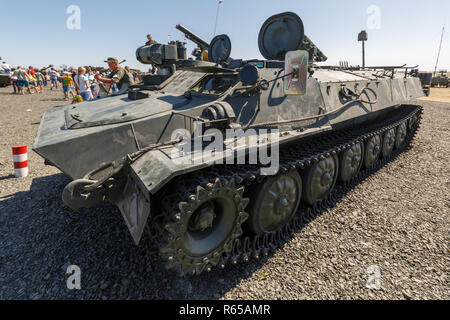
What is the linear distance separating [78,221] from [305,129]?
3.82m

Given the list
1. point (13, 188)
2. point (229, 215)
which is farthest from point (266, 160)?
point (13, 188)

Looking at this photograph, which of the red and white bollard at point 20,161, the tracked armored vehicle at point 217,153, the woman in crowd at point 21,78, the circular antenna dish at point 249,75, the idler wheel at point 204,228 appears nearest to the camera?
the idler wheel at point 204,228

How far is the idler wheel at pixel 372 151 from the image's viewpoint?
6.25 metres

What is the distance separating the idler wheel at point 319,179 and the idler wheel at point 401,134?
3.85 metres

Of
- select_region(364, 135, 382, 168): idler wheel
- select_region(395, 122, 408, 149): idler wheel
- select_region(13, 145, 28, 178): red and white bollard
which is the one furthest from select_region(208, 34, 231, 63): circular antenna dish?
select_region(395, 122, 408, 149): idler wheel

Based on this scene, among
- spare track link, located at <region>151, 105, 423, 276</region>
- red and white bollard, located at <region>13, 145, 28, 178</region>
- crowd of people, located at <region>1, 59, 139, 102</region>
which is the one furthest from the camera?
crowd of people, located at <region>1, 59, 139, 102</region>

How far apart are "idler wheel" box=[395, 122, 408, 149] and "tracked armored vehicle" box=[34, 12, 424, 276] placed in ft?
9.57

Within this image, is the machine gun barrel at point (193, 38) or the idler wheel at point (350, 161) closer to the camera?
the idler wheel at point (350, 161)

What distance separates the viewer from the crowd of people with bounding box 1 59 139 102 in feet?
28.3

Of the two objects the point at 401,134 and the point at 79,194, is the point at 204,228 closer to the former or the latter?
the point at 79,194

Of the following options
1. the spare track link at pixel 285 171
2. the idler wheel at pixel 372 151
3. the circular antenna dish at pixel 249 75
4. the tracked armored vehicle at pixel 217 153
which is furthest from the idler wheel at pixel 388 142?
the circular antenna dish at pixel 249 75
